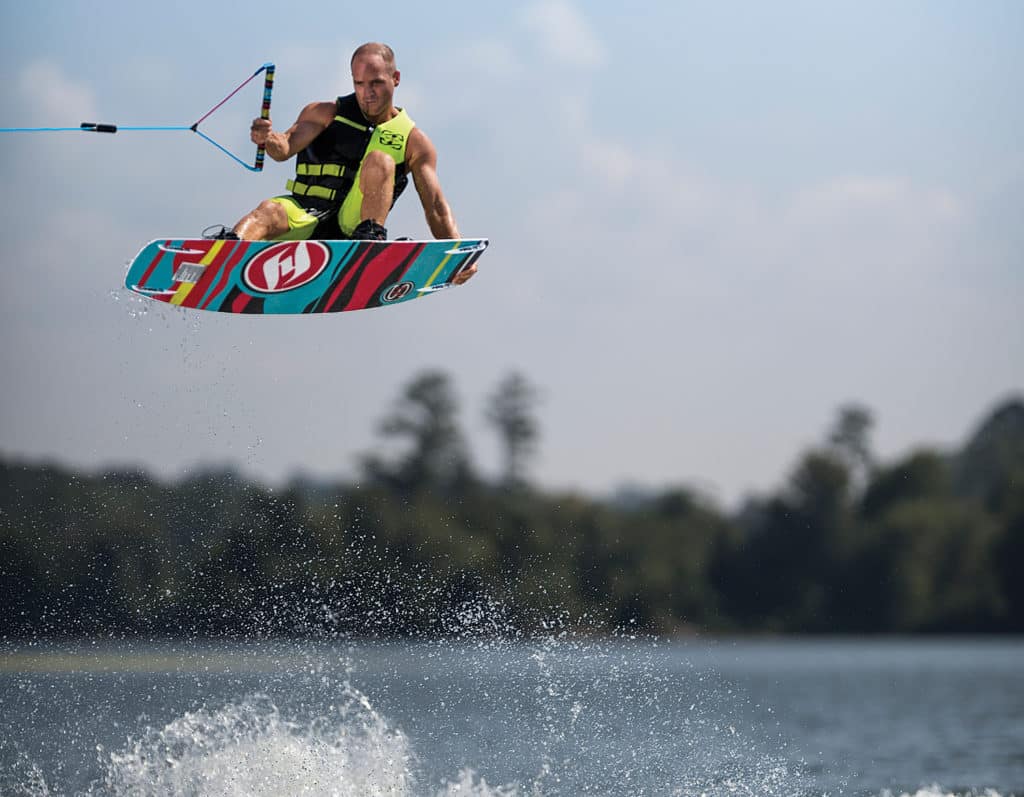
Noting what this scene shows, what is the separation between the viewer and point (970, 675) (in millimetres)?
52875

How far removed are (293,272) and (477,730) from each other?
12.1 m

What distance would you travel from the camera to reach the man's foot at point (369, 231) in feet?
36.2

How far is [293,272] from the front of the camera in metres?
11.0

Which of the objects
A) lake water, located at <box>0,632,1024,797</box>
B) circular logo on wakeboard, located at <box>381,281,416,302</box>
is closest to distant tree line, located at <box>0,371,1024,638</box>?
lake water, located at <box>0,632,1024,797</box>

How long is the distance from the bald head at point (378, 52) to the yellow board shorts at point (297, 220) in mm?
1054

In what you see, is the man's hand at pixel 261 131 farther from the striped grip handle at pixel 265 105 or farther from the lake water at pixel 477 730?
the lake water at pixel 477 730

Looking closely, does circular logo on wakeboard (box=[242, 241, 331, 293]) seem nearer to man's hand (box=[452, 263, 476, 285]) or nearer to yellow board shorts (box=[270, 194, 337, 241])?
yellow board shorts (box=[270, 194, 337, 241])

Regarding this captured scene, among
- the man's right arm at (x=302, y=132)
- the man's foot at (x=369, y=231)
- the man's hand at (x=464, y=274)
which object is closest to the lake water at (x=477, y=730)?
the man's hand at (x=464, y=274)

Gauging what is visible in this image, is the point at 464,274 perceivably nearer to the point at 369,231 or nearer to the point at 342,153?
the point at 369,231

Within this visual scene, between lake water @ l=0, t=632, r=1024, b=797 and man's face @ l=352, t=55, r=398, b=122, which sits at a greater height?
man's face @ l=352, t=55, r=398, b=122

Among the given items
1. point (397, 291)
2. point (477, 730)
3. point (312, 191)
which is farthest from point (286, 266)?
point (477, 730)

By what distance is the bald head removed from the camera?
10.8 meters

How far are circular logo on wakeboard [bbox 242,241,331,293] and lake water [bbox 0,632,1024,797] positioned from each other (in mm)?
3367

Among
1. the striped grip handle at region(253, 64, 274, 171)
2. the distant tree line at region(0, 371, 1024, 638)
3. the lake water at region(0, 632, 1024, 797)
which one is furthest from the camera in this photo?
the distant tree line at region(0, 371, 1024, 638)
